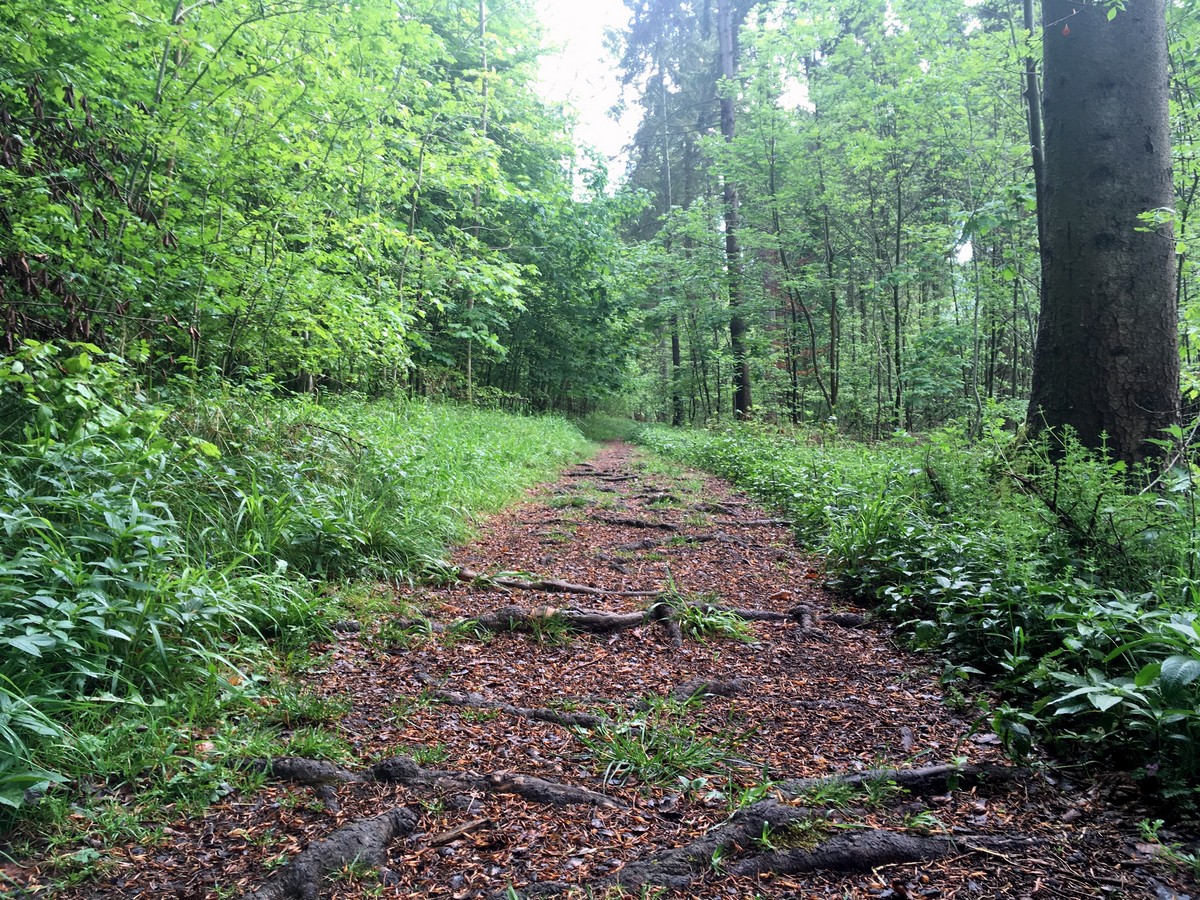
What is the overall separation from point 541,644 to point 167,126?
16.2ft

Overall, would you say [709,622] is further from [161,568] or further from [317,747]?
[161,568]

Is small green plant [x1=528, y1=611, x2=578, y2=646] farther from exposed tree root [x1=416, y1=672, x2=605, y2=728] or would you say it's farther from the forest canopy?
the forest canopy

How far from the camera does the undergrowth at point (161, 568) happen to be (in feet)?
6.90

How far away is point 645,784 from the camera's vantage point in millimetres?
2273

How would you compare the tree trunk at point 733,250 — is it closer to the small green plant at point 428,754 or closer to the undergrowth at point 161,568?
the undergrowth at point 161,568

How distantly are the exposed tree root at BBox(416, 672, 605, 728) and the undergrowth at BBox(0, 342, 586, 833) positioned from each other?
1.59ft

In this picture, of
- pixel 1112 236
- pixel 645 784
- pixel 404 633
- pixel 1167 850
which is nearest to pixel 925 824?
pixel 1167 850

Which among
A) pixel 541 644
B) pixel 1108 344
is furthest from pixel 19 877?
pixel 1108 344

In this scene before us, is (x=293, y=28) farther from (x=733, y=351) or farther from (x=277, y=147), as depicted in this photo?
(x=733, y=351)

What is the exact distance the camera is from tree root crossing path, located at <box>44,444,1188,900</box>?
1780mm

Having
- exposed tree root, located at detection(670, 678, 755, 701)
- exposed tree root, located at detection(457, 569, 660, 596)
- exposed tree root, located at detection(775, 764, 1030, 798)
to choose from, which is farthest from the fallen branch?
exposed tree root, located at detection(457, 569, 660, 596)

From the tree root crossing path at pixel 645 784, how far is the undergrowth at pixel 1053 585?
23 centimetres

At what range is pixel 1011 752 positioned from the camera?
233 centimetres

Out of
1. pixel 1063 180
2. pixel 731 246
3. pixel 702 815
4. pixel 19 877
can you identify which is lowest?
pixel 702 815
